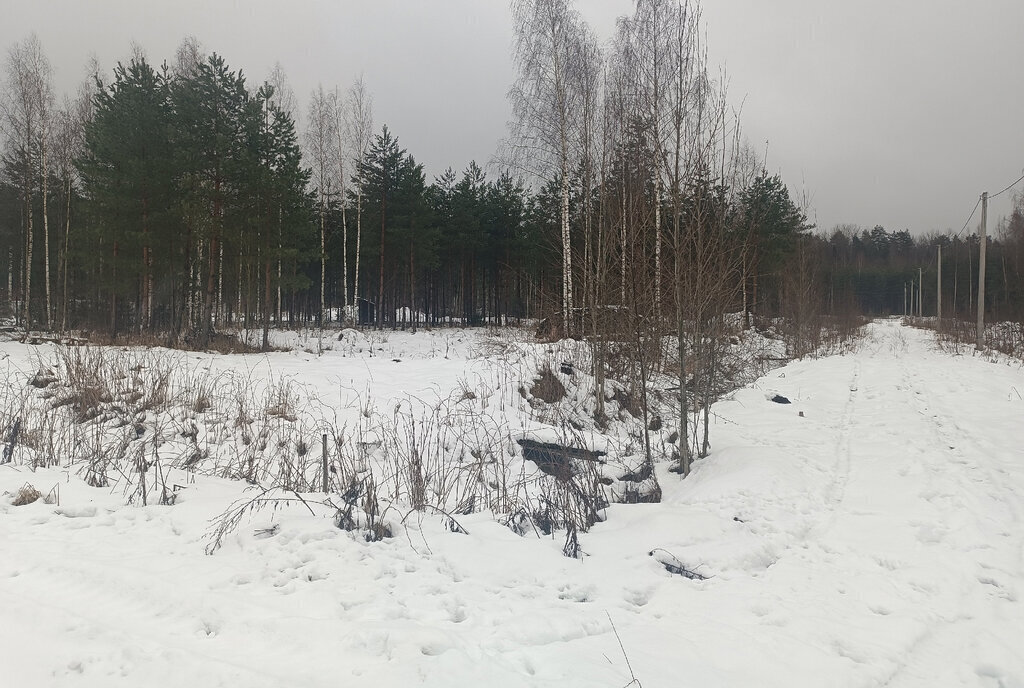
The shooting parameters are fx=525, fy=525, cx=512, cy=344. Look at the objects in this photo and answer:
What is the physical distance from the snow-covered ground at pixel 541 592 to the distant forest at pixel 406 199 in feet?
8.95

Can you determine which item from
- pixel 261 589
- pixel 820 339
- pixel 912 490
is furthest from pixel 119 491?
pixel 820 339

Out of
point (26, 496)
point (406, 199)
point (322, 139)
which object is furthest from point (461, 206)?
point (26, 496)

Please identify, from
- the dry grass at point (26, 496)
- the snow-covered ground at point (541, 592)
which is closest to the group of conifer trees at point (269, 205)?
the snow-covered ground at point (541, 592)

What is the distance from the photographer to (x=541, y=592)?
325 centimetres

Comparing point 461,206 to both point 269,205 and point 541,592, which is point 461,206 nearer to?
point 269,205

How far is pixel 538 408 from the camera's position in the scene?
9617mm

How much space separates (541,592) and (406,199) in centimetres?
2797

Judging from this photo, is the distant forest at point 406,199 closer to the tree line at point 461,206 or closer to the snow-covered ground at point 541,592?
the tree line at point 461,206

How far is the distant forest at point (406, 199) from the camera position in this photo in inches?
258

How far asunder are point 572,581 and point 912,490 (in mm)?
4023

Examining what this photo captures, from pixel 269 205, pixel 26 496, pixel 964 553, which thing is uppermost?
pixel 269 205

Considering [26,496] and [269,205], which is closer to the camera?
[26,496]

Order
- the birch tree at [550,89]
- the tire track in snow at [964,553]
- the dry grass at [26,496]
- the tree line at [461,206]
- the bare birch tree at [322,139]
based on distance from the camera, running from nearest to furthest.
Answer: the tire track in snow at [964,553]
the dry grass at [26,496]
the tree line at [461,206]
the birch tree at [550,89]
the bare birch tree at [322,139]

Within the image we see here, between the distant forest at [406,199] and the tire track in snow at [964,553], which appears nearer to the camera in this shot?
the tire track in snow at [964,553]
